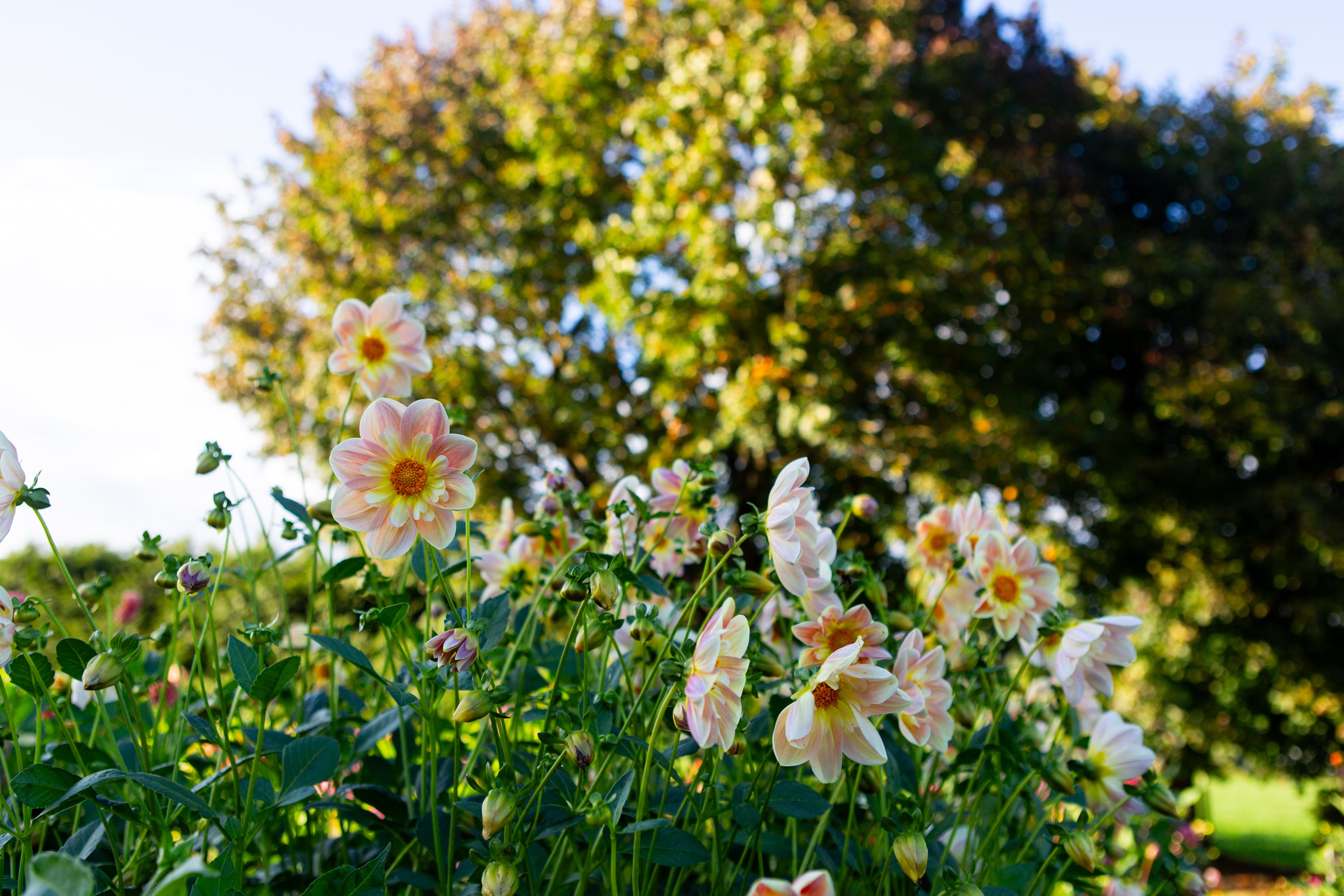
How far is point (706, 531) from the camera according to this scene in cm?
76

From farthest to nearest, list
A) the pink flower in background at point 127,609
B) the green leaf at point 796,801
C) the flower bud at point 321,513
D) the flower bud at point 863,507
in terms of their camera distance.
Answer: the pink flower in background at point 127,609 < the flower bud at point 863,507 < the flower bud at point 321,513 < the green leaf at point 796,801

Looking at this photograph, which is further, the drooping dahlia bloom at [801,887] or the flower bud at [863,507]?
the flower bud at [863,507]

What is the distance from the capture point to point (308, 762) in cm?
74

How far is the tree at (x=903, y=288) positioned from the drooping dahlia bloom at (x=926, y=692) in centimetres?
412

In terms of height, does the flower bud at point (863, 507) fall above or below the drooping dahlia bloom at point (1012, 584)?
above

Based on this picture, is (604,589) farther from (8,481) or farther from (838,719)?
(8,481)

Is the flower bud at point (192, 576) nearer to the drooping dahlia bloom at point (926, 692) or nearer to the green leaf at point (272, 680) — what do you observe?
the green leaf at point (272, 680)

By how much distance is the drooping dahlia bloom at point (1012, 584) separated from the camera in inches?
36.6

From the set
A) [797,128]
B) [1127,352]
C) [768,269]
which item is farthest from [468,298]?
[1127,352]

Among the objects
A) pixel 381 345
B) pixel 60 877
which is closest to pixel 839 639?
pixel 60 877

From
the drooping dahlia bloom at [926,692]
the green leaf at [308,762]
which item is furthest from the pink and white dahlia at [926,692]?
the green leaf at [308,762]

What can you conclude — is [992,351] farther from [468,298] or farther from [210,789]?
[210,789]

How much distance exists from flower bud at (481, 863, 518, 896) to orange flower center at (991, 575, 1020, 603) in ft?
1.96

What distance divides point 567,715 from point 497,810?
84 mm
